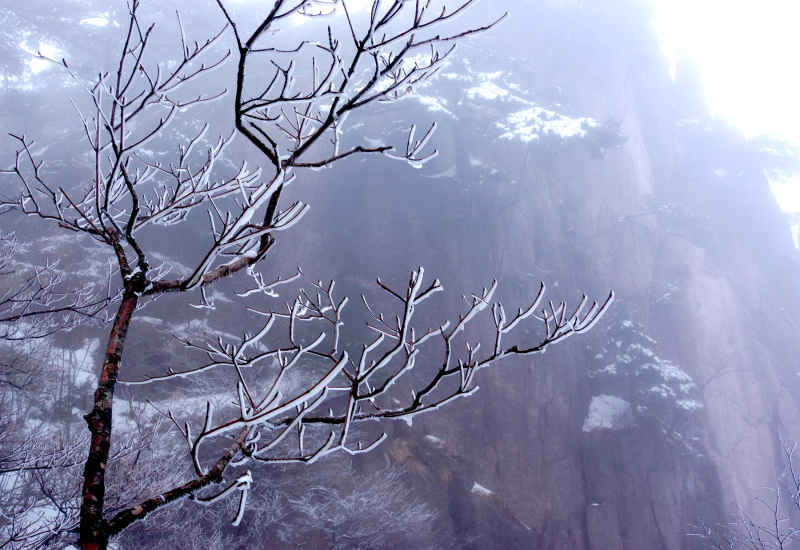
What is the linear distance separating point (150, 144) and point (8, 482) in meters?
16.5

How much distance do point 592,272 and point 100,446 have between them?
22652 mm

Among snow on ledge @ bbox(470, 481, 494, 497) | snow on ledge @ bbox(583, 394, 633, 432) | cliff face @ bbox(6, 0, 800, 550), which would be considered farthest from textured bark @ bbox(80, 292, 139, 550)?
Result: snow on ledge @ bbox(583, 394, 633, 432)

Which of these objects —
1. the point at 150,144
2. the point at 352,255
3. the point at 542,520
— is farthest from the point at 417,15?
the point at 150,144

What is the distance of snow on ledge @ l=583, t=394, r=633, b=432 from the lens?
16922 mm

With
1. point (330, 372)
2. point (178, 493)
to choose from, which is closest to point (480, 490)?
point (178, 493)

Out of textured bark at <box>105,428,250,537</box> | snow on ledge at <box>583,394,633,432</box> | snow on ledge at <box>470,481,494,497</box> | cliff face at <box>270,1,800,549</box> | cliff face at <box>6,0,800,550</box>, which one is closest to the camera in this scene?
textured bark at <box>105,428,250,537</box>

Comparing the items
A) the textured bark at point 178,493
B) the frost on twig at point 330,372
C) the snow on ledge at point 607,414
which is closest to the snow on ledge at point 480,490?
the frost on twig at point 330,372

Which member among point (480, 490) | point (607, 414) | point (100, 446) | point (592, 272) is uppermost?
point (592, 272)

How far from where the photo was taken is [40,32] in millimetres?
23484

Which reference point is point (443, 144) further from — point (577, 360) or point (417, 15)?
point (417, 15)

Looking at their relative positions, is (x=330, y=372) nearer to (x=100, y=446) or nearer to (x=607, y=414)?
(x=100, y=446)

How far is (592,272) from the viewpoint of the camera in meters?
21.7

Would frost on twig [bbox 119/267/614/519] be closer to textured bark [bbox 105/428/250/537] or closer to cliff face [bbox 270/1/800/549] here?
textured bark [bbox 105/428/250/537]

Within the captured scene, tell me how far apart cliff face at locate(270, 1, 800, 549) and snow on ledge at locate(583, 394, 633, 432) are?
0.06 meters
